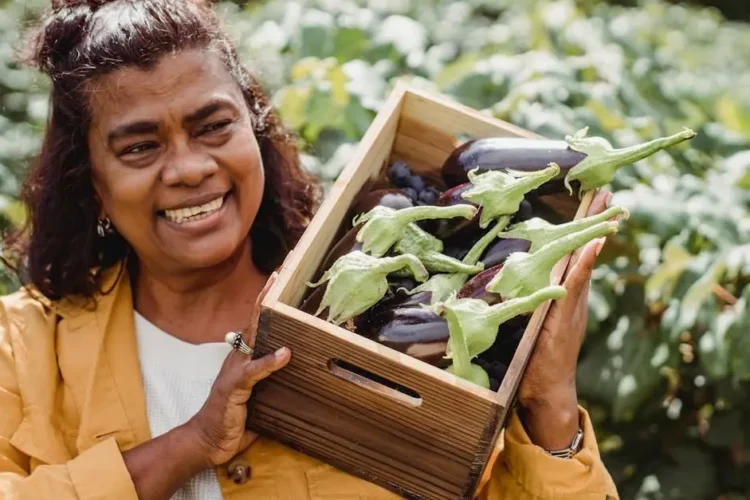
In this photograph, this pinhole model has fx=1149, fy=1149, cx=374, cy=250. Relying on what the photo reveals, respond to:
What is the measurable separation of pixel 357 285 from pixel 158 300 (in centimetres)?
77

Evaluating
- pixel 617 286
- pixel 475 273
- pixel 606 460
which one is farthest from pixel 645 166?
pixel 475 273

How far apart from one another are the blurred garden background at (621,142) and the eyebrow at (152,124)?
14.2 inches

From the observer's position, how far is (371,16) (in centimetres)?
324

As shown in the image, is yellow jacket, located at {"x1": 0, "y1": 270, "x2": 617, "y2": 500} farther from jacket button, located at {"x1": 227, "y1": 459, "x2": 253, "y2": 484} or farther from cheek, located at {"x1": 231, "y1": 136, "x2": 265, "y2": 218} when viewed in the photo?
cheek, located at {"x1": 231, "y1": 136, "x2": 265, "y2": 218}

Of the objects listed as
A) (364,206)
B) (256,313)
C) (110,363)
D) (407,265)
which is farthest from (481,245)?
(110,363)

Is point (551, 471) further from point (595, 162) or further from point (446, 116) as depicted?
point (446, 116)

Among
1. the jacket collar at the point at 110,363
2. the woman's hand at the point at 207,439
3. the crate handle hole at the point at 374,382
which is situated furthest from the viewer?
the jacket collar at the point at 110,363

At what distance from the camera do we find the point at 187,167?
2.13 metres

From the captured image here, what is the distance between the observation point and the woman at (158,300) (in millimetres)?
2068

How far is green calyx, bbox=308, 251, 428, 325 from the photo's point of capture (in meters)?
1.86

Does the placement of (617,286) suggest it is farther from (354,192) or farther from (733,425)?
(354,192)

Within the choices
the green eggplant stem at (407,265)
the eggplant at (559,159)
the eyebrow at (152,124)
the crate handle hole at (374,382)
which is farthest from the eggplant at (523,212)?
the eyebrow at (152,124)

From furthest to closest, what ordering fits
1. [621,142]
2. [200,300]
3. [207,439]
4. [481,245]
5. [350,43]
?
[350,43]
[621,142]
[200,300]
[207,439]
[481,245]

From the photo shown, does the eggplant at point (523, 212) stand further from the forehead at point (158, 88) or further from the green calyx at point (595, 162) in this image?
the forehead at point (158, 88)
